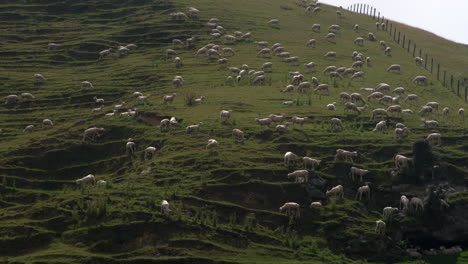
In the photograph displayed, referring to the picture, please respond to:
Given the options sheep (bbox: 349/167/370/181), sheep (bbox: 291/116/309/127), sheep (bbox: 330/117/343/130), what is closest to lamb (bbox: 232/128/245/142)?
sheep (bbox: 291/116/309/127)

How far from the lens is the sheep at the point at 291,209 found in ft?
155

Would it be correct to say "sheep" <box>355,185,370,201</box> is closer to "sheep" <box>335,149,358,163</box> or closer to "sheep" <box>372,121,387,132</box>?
"sheep" <box>335,149,358,163</box>

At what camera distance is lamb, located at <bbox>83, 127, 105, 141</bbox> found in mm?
58938

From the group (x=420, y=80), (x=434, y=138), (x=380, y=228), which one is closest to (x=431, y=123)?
(x=434, y=138)

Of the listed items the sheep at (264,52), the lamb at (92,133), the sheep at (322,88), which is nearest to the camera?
the lamb at (92,133)

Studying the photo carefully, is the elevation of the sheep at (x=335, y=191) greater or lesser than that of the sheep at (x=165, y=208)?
greater

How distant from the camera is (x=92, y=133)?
59250 millimetres

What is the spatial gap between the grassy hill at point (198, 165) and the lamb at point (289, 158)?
58 cm

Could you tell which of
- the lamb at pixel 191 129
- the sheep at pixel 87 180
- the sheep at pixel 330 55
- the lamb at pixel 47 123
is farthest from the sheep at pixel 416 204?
the sheep at pixel 330 55

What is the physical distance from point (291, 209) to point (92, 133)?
1910 cm

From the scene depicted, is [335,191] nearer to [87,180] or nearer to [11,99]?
[87,180]

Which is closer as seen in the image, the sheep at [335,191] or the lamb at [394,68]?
the sheep at [335,191]

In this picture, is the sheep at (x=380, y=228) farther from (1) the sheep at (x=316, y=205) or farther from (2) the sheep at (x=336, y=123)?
(2) the sheep at (x=336, y=123)

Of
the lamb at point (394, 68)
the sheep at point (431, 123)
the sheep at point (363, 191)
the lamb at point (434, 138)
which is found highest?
the lamb at point (394, 68)
